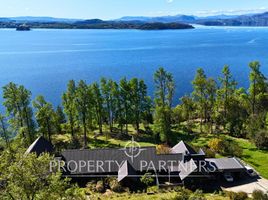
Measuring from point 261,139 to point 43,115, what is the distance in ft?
99.6

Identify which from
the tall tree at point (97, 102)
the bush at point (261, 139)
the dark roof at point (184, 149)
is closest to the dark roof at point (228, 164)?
the dark roof at point (184, 149)

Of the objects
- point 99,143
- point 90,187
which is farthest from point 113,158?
point 99,143

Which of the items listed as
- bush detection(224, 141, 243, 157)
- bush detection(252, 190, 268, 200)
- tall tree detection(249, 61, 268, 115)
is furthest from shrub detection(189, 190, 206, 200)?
tall tree detection(249, 61, 268, 115)

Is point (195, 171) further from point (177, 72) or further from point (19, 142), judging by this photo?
point (177, 72)

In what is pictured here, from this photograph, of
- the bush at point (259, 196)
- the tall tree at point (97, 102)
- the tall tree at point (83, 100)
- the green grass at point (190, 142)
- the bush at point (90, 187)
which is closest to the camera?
the bush at point (259, 196)

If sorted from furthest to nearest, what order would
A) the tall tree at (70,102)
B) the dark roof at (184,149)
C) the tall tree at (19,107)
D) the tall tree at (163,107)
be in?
the tall tree at (70,102) < the tall tree at (163,107) < the tall tree at (19,107) < the dark roof at (184,149)

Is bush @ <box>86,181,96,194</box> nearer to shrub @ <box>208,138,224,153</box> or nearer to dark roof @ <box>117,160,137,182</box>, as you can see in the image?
dark roof @ <box>117,160,137,182</box>

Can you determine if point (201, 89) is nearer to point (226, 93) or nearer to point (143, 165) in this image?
point (226, 93)

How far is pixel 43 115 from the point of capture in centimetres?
4775

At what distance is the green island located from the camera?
43.9 metres

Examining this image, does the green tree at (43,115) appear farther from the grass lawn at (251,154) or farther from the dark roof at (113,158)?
the grass lawn at (251,154)

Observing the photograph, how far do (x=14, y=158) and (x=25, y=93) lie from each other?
26779mm

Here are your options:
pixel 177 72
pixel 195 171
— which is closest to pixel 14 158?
pixel 195 171

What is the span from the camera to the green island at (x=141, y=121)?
4394cm
